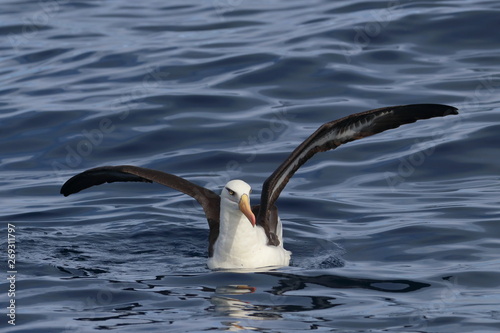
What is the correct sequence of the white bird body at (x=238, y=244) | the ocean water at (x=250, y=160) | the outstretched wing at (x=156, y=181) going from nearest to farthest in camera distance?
the ocean water at (x=250, y=160) → the white bird body at (x=238, y=244) → the outstretched wing at (x=156, y=181)

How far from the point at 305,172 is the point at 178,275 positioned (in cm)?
461

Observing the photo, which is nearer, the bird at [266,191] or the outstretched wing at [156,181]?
the bird at [266,191]

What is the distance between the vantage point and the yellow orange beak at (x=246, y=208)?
33.4 feet

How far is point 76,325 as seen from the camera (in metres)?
8.66

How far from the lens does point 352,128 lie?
10695mm

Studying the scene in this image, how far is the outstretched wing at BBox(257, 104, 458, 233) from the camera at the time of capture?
1034 cm

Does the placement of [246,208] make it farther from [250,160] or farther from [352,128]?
[250,160]

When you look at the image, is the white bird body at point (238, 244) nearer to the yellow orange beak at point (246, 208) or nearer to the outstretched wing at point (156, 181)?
the yellow orange beak at point (246, 208)

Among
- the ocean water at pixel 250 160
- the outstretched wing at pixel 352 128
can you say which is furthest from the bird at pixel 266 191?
the ocean water at pixel 250 160

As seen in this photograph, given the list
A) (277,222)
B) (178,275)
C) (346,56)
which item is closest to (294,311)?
(178,275)

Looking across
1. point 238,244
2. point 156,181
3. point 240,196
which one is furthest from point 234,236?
point 156,181

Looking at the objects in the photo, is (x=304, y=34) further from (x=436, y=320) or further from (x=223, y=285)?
(x=436, y=320)

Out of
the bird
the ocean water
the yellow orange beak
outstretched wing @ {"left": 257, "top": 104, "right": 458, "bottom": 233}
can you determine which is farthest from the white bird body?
outstretched wing @ {"left": 257, "top": 104, "right": 458, "bottom": 233}

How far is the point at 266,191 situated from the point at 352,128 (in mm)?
1125
